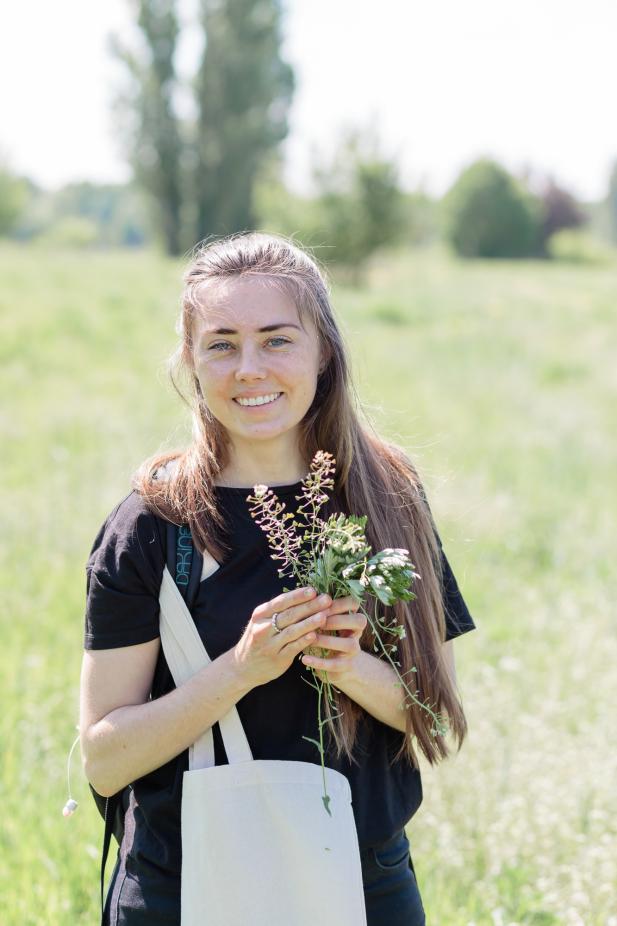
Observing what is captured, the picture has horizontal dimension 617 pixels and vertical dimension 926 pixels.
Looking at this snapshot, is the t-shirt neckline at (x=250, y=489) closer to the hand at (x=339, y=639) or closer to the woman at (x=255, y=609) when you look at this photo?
the woman at (x=255, y=609)

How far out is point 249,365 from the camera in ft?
6.77

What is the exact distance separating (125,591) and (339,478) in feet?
2.05

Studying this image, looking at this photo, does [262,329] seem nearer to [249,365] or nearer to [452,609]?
[249,365]

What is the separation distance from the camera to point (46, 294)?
18.3 metres

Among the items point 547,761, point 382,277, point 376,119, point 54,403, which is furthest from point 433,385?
point 382,277

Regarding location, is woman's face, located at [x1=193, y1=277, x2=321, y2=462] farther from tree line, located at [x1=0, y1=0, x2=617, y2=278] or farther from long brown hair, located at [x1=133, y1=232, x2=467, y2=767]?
tree line, located at [x1=0, y1=0, x2=617, y2=278]

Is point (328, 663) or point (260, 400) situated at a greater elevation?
point (260, 400)

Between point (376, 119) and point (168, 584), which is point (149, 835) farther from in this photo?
point (376, 119)

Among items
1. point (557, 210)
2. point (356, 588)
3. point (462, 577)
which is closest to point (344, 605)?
point (356, 588)

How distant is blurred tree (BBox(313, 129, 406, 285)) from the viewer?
29703 mm

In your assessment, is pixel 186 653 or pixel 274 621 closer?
pixel 274 621

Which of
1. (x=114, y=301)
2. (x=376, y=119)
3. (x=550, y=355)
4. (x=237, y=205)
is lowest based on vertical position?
(x=550, y=355)

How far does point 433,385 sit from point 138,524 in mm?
12673

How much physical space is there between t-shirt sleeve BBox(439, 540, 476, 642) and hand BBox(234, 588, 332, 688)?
1.94ft
